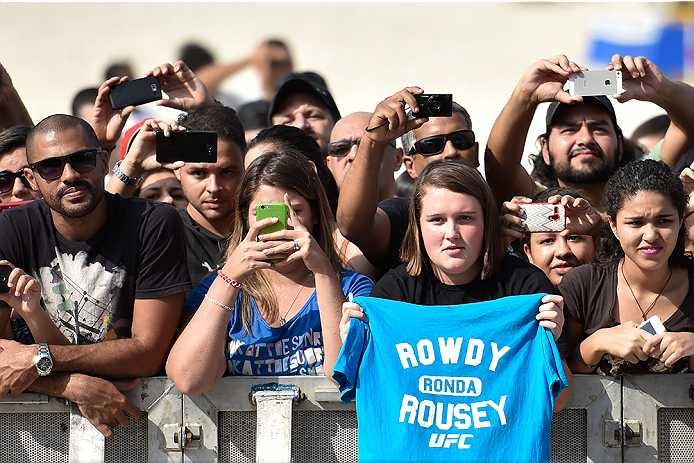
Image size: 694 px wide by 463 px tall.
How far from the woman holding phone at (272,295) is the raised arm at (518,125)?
1.00 metres

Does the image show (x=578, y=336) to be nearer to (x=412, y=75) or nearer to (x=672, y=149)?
(x=672, y=149)

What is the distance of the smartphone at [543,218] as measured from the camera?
3510mm

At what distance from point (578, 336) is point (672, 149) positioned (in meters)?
1.56

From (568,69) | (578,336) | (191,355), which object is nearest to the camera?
(191,355)

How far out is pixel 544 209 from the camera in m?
3.53

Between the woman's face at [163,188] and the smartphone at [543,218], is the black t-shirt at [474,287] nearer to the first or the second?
the smartphone at [543,218]

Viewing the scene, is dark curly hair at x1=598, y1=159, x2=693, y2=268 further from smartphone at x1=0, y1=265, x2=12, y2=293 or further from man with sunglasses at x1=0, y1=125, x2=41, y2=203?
man with sunglasses at x1=0, y1=125, x2=41, y2=203

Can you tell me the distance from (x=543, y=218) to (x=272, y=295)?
1.19m

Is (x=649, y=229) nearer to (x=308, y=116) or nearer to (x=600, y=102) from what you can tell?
(x=600, y=102)

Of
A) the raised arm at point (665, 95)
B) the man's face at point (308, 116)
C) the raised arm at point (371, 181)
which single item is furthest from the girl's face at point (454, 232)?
the man's face at point (308, 116)

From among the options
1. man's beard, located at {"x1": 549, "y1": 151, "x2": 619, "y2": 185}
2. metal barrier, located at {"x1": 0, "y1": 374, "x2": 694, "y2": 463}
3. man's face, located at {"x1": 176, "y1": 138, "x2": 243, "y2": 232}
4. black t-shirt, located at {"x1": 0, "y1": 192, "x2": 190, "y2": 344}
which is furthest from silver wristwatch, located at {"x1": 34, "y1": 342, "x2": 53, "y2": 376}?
man's beard, located at {"x1": 549, "y1": 151, "x2": 619, "y2": 185}

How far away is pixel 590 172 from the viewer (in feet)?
15.8

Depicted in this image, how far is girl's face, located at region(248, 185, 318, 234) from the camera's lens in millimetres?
3529

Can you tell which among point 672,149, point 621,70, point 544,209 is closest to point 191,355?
point 544,209
